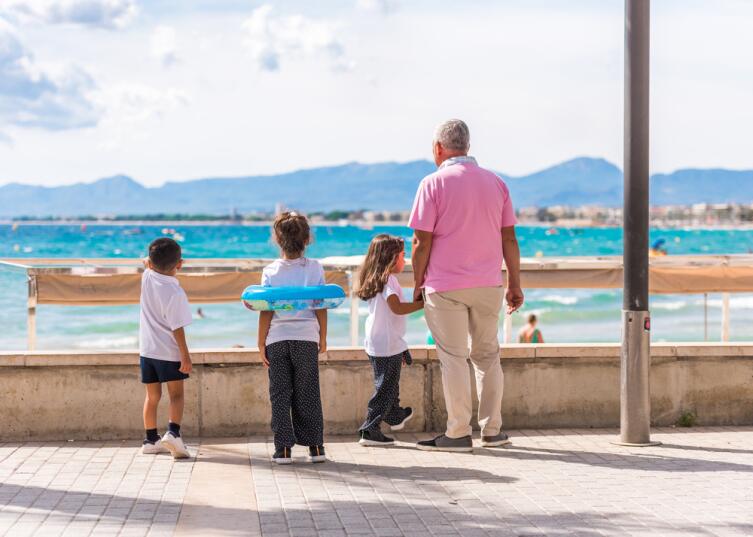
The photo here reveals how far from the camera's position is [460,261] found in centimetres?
769

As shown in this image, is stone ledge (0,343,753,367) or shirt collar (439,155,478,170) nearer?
shirt collar (439,155,478,170)

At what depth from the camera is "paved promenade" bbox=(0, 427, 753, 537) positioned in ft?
19.1

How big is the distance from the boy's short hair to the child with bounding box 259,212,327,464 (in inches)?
24.4

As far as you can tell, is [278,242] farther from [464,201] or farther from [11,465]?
[11,465]

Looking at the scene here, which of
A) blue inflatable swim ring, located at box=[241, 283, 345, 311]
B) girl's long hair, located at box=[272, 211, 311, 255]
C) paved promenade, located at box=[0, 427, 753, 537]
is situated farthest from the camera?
girl's long hair, located at box=[272, 211, 311, 255]

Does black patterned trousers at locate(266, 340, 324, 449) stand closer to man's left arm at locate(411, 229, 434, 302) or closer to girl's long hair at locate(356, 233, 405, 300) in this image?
girl's long hair at locate(356, 233, 405, 300)

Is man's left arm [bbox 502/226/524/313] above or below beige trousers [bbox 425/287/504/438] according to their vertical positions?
above

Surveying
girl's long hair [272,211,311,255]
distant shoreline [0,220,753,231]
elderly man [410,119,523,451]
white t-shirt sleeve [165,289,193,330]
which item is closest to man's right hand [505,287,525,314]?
elderly man [410,119,523,451]

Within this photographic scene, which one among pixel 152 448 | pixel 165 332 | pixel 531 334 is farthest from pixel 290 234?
pixel 531 334

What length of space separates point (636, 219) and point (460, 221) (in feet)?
3.89

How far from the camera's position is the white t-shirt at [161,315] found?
7.60 metres

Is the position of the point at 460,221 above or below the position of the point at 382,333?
above

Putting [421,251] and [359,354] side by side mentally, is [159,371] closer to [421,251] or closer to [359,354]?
[359,354]

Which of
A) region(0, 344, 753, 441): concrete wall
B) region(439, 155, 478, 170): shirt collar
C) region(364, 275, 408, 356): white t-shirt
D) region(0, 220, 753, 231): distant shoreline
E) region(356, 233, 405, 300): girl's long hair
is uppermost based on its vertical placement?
region(0, 220, 753, 231): distant shoreline
